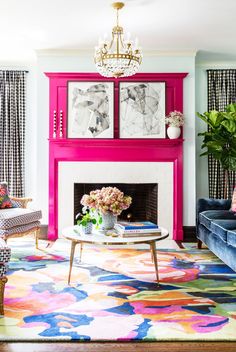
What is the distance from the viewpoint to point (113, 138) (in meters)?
5.80

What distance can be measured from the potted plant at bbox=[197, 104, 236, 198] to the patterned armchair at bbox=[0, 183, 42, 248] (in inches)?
101

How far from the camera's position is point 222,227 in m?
3.98

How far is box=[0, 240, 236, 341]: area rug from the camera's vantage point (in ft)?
8.28

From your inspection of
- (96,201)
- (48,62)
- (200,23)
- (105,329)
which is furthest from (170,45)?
(105,329)

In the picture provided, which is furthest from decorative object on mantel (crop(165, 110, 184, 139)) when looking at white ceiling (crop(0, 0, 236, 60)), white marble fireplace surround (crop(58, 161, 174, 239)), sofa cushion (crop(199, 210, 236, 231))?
sofa cushion (crop(199, 210, 236, 231))

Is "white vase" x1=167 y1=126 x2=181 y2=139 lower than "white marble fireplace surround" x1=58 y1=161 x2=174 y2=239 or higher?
higher

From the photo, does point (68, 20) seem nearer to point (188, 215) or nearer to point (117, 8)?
point (117, 8)

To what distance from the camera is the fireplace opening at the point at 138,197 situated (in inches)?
235

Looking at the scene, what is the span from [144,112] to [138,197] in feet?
4.26

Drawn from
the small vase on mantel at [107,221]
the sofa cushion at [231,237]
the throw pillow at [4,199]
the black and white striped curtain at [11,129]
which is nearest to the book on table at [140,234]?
the small vase on mantel at [107,221]

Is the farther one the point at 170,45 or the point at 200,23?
the point at 170,45

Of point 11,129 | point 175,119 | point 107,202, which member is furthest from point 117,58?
point 11,129

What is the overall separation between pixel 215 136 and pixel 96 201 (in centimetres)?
256

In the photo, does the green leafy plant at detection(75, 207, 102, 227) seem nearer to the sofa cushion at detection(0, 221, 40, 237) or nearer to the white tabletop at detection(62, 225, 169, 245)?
the white tabletop at detection(62, 225, 169, 245)
